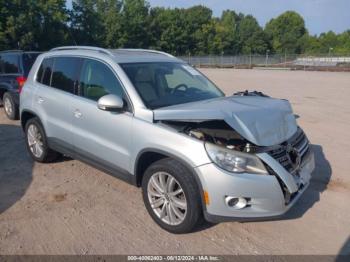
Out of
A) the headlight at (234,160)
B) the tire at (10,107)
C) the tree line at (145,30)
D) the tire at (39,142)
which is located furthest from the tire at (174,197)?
the tree line at (145,30)

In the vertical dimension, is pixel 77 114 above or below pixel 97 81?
below

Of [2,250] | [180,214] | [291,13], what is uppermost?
[291,13]

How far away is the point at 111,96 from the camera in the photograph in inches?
163

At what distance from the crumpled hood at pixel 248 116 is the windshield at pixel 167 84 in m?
0.25

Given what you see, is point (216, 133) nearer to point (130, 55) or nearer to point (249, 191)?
point (249, 191)

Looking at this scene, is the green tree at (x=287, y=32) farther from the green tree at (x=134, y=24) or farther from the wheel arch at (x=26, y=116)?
the wheel arch at (x=26, y=116)

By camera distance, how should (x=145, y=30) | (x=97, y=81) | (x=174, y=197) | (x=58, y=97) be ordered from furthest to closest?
(x=145, y=30)
(x=58, y=97)
(x=97, y=81)
(x=174, y=197)

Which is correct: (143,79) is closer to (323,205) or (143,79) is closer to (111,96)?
(111,96)

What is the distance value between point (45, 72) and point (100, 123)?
6.15ft

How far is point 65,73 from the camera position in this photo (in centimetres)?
527

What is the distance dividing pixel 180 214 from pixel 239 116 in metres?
1.16

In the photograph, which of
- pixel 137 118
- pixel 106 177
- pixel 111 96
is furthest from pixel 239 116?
pixel 106 177

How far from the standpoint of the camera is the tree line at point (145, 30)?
4450 centimetres

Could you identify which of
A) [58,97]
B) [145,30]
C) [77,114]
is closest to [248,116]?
[77,114]
